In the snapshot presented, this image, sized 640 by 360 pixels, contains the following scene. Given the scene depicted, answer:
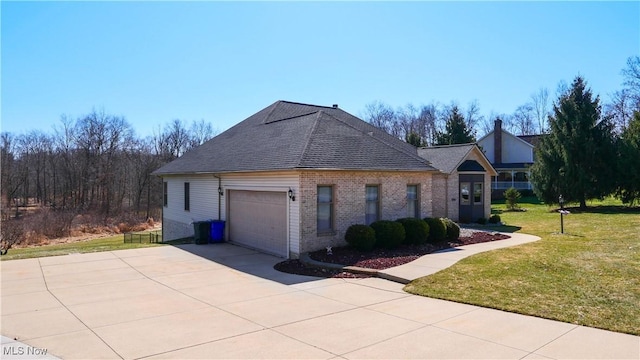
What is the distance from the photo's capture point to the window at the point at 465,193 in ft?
80.3

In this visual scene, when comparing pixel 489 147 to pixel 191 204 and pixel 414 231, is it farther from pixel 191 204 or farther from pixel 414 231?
pixel 191 204

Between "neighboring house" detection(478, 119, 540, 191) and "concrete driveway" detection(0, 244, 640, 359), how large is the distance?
37.9m

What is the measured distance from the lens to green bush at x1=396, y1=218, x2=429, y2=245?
48.5 ft

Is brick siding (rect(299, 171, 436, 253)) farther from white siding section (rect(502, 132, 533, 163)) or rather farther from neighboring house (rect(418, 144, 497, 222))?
white siding section (rect(502, 132, 533, 163))

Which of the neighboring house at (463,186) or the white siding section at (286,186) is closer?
the white siding section at (286,186)

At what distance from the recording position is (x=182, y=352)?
578cm

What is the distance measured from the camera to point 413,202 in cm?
1683

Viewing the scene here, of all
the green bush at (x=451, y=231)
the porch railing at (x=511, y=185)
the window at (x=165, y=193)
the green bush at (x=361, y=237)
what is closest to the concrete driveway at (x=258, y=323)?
the green bush at (x=361, y=237)

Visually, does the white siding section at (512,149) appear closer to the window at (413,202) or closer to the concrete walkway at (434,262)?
the concrete walkway at (434,262)

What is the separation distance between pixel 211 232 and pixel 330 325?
11081 mm

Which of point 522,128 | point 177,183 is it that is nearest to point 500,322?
point 177,183

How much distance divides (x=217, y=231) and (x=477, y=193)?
50.1 ft

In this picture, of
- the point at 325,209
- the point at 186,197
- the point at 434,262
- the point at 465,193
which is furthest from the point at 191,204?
the point at 465,193

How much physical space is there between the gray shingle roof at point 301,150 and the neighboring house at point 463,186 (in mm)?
6409
